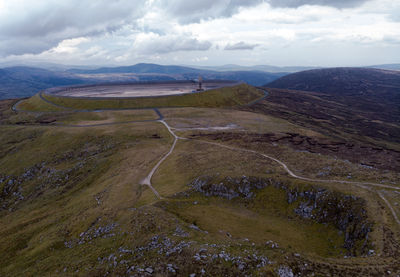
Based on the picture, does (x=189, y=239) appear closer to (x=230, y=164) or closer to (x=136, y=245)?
(x=136, y=245)

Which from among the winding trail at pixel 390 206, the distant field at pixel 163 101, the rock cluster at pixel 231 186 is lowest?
the rock cluster at pixel 231 186

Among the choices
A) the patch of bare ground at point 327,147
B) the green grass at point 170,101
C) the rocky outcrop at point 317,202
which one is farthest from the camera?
the green grass at point 170,101

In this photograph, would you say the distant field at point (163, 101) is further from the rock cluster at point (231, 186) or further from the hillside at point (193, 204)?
the rock cluster at point (231, 186)

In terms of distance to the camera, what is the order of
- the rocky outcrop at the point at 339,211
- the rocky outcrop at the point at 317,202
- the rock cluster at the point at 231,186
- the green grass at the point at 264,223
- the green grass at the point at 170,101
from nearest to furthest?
the rocky outcrop at the point at 339,211
the rocky outcrop at the point at 317,202
the green grass at the point at 264,223
the rock cluster at the point at 231,186
the green grass at the point at 170,101

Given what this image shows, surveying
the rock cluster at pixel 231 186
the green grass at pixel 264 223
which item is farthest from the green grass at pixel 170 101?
the green grass at pixel 264 223

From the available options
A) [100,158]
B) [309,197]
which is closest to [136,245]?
[309,197]

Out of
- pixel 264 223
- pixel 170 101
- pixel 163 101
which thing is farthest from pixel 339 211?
pixel 170 101

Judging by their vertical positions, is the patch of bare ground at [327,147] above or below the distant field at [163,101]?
below
